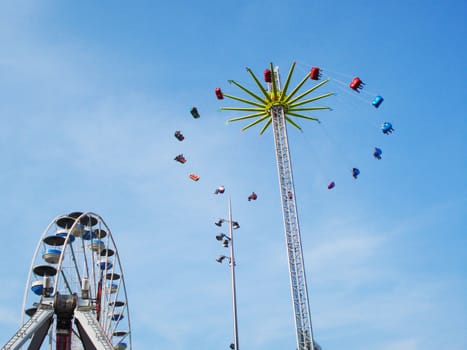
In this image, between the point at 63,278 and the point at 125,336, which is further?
the point at 125,336

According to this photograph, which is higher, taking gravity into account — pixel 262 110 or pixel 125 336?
pixel 262 110

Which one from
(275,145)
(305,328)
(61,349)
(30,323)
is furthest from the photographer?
(275,145)

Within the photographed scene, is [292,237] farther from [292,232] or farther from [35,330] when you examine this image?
[35,330]

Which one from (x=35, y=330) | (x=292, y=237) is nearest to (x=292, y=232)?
(x=292, y=237)

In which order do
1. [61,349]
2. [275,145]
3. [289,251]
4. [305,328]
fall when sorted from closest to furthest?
[61,349] < [305,328] < [289,251] < [275,145]

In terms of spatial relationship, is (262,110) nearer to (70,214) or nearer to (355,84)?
(355,84)

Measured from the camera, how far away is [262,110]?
183 ft

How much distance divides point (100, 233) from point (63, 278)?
8271 mm

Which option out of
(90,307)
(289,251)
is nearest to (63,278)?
(90,307)

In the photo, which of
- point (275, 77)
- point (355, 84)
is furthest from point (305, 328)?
point (275, 77)

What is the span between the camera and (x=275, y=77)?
183 ft

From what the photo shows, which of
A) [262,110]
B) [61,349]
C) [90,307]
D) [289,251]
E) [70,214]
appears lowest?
[61,349]

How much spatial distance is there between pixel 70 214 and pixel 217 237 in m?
12.7

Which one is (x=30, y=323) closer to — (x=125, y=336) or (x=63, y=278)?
(x=63, y=278)
